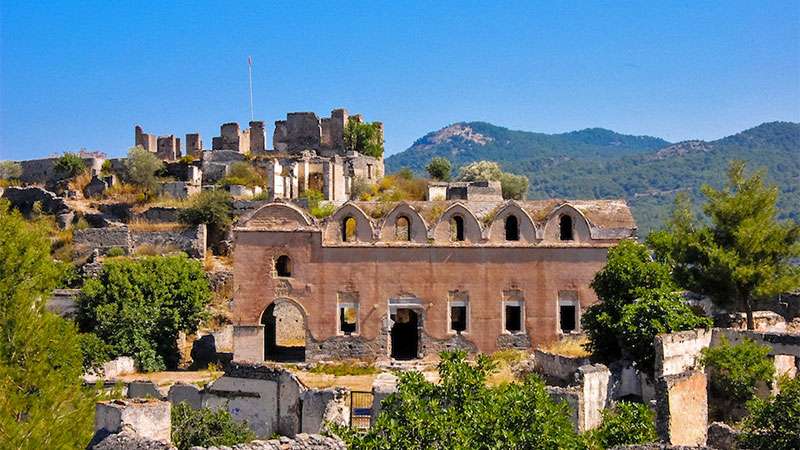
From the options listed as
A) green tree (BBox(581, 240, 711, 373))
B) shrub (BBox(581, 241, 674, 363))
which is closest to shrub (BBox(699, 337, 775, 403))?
green tree (BBox(581, 240, 711, 373))

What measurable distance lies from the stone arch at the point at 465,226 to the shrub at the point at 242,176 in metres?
18.0

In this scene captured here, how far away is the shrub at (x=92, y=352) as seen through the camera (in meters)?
28.8

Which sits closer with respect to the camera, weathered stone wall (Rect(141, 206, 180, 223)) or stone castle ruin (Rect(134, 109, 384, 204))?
weathered stone wall (Rect(141, 206, 180, 223))

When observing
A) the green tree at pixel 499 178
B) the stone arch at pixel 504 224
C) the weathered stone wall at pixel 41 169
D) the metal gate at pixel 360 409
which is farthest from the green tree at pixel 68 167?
the metal gate at pixel 360 409

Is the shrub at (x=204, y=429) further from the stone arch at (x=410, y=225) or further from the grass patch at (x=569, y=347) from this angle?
the stone arch at (x=410, y=225)

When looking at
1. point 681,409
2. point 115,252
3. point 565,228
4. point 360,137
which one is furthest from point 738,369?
point 360,137

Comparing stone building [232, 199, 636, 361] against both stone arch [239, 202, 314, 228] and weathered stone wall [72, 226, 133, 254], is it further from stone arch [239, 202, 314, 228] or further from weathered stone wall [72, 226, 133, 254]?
weathered stone wall [72, 226, 133, 254]

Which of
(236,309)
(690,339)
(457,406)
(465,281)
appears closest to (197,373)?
(236,309)

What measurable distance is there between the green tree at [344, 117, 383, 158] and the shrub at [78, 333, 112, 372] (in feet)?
82.9

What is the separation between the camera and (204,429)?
18141 mm

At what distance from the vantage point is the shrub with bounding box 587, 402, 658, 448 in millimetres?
16203

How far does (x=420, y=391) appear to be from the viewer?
14.0 m

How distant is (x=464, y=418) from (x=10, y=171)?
47271mm

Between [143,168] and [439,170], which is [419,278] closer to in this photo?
[143,168]
